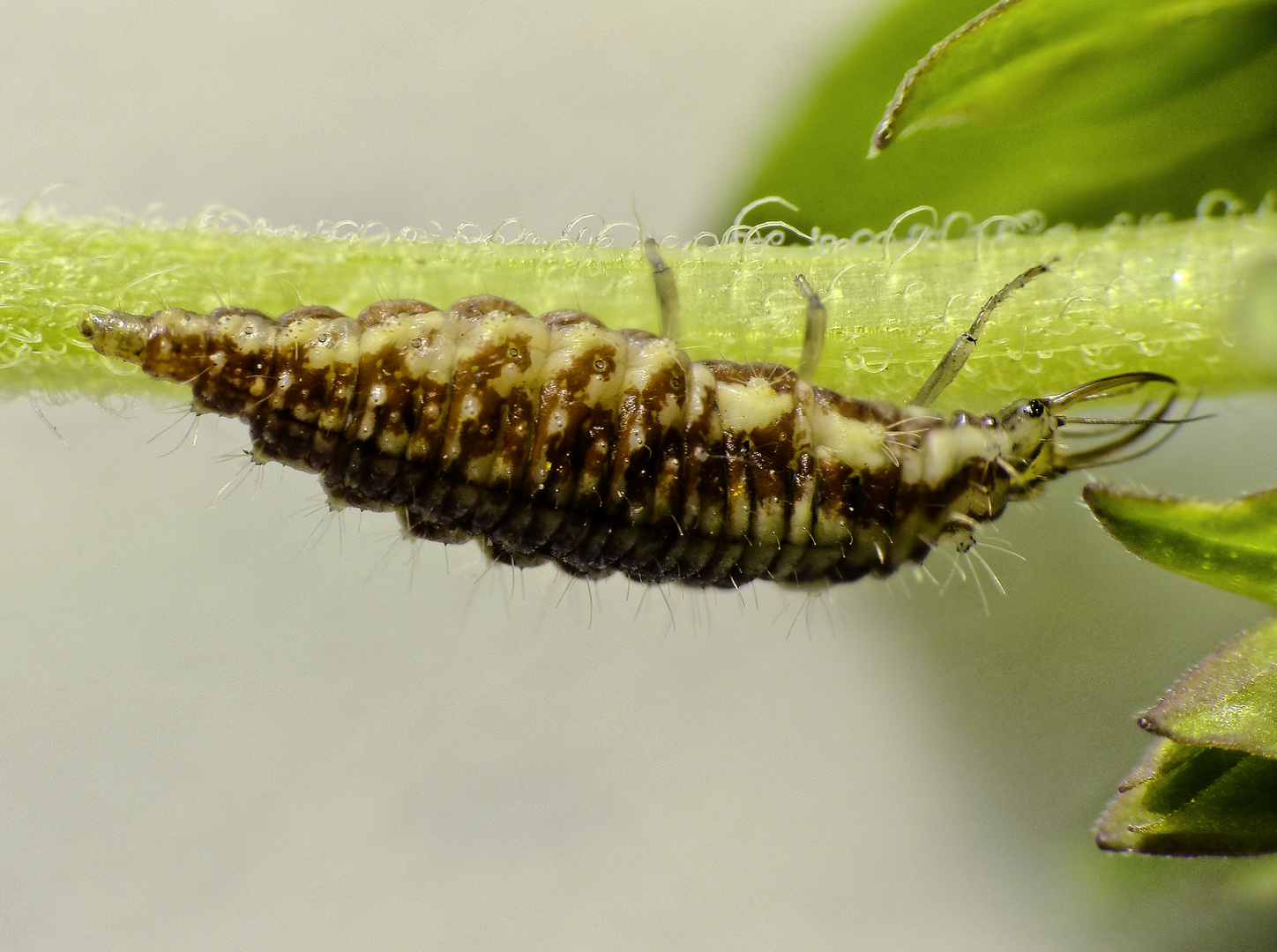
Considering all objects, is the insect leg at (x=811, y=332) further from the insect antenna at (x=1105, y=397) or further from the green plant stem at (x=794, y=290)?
the insect antenna at (x=1105, y=397)

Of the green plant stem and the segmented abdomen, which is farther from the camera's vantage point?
the green plant stem

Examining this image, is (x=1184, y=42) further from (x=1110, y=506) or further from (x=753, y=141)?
(x=753, y=141)

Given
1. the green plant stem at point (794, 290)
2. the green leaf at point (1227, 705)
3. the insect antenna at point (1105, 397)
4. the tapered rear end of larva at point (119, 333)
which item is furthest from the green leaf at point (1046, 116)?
the tapered rear end of larva at point (119, 333)

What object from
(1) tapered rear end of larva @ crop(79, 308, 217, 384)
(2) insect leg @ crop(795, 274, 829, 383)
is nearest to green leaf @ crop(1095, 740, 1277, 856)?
(2) insect leg @ crop(795, 274, 829, 383)

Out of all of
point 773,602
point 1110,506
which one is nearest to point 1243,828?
point 1110,506

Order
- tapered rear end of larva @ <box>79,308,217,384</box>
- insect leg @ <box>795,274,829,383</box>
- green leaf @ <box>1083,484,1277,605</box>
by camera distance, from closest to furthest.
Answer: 1. green leaf @ <box>1083,484,1277,605</box>
2. tapered rear end of larva @ <box>79,308,217,384</box>
3. insect leg @ <box>795,274,829,383</box>

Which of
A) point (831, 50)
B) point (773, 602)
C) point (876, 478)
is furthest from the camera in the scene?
point (773, 602)

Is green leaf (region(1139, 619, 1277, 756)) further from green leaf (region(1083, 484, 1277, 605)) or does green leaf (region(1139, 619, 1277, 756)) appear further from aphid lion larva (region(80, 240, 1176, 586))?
aphid lion larva (region(80, 240, 1176, 586))
